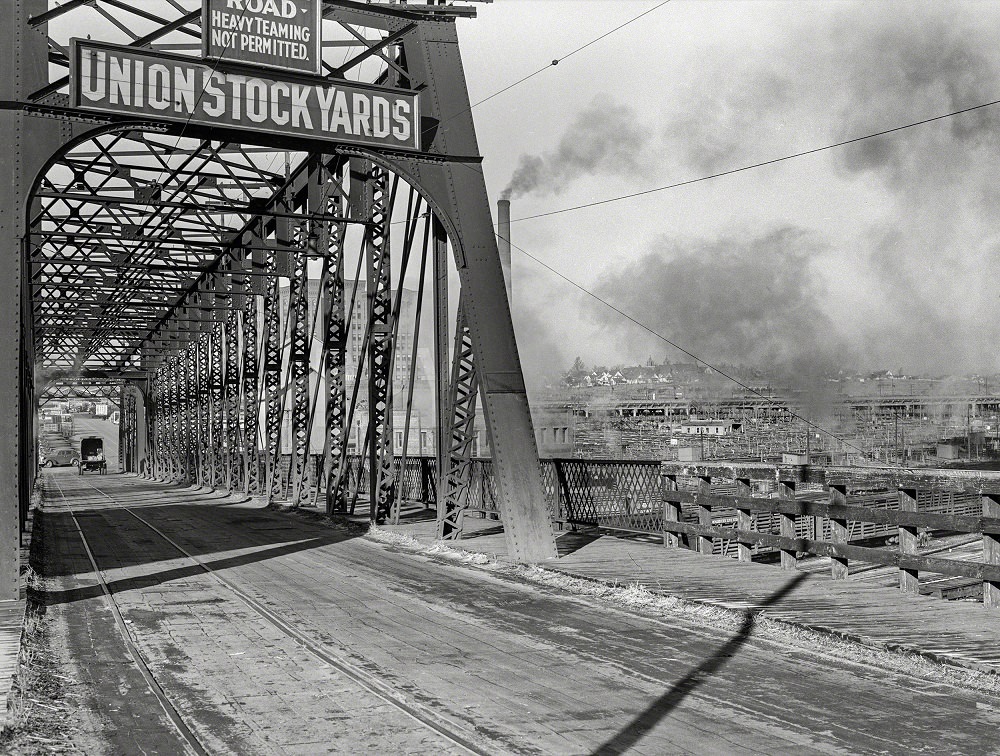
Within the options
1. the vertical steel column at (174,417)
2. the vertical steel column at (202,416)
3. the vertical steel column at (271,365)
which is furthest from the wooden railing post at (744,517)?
the vertical steel column at (174,417)

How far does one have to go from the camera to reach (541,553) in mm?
14203

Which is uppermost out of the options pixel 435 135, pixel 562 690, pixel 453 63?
pixel 453 63

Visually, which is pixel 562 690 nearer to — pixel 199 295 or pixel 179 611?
pixel 179 611

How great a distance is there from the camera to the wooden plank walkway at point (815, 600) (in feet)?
27.3

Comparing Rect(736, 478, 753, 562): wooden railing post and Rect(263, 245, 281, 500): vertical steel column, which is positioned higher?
Rect(263, 245, 281, 500): vertical steel column

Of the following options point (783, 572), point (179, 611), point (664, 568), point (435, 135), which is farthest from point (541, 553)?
point (435, 135)

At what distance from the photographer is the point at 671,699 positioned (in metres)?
6.96

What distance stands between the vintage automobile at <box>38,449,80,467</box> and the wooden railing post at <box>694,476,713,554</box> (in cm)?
10166

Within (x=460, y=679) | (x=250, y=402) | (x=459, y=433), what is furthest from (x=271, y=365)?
(x=460, y=679)

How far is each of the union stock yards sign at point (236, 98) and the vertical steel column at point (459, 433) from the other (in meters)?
3.25

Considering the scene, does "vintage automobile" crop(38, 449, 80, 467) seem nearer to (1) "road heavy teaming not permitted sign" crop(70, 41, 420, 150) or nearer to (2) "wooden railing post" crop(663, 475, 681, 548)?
(1) "road heavy teaming not permitted sign" crop(70, 41, 420, 150)

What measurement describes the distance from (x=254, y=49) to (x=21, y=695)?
33.2 ft

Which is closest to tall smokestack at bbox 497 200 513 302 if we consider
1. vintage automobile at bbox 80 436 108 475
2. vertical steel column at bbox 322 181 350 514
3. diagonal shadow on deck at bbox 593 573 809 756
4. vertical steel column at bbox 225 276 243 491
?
vertical steel column at bbox 225 276 243 491

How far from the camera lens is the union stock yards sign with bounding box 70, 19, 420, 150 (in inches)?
510
